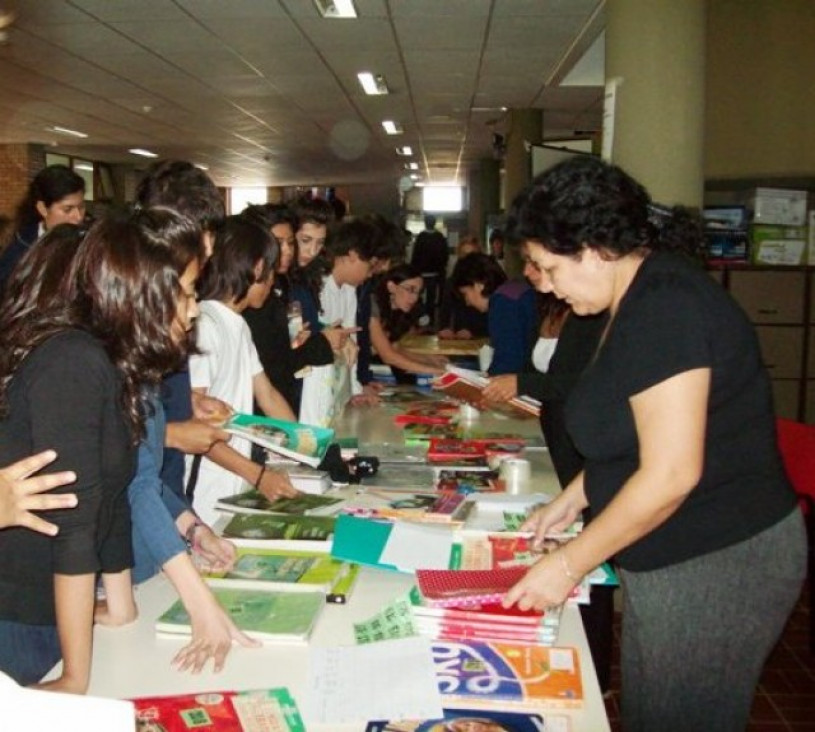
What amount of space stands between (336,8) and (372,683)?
15.4 feet

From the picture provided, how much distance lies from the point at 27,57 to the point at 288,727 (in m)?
6.68

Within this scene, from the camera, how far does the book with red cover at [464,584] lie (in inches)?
59.5

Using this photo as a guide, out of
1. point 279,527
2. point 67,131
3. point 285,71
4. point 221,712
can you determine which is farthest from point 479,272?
point 67,131

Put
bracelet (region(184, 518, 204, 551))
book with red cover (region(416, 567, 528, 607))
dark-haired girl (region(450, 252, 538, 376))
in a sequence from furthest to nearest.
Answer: dark-haired girl (region(450, 252, 538, 376)) < bracelet (region(184, 518, 204, 551)) < book with red cover (region(416, 567, 528, 607))

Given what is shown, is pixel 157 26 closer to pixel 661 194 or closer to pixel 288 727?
pixel 661 194

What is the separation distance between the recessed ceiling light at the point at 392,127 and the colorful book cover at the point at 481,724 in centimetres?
939

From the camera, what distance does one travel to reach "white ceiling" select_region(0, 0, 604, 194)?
5359 millimetres

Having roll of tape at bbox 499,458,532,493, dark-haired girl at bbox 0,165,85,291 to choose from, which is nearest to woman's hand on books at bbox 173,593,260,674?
roll of tape at bbox 499,458,532,493

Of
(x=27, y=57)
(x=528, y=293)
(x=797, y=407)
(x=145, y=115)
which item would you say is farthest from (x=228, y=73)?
(x=797, y=407)

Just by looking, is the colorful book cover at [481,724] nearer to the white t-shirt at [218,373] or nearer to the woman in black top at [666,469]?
the woman in black top at [666,469]

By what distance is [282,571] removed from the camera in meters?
1.73

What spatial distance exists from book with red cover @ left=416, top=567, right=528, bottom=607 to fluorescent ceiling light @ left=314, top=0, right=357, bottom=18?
13.9 feet

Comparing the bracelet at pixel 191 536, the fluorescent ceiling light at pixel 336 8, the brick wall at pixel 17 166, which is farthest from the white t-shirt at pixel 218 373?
the brick wall at pixel 17 166

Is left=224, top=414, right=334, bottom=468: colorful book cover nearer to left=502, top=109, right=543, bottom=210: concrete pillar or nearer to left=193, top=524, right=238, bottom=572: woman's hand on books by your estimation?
left=193, top=524, right=238, bottom=572: woman's hand on books
